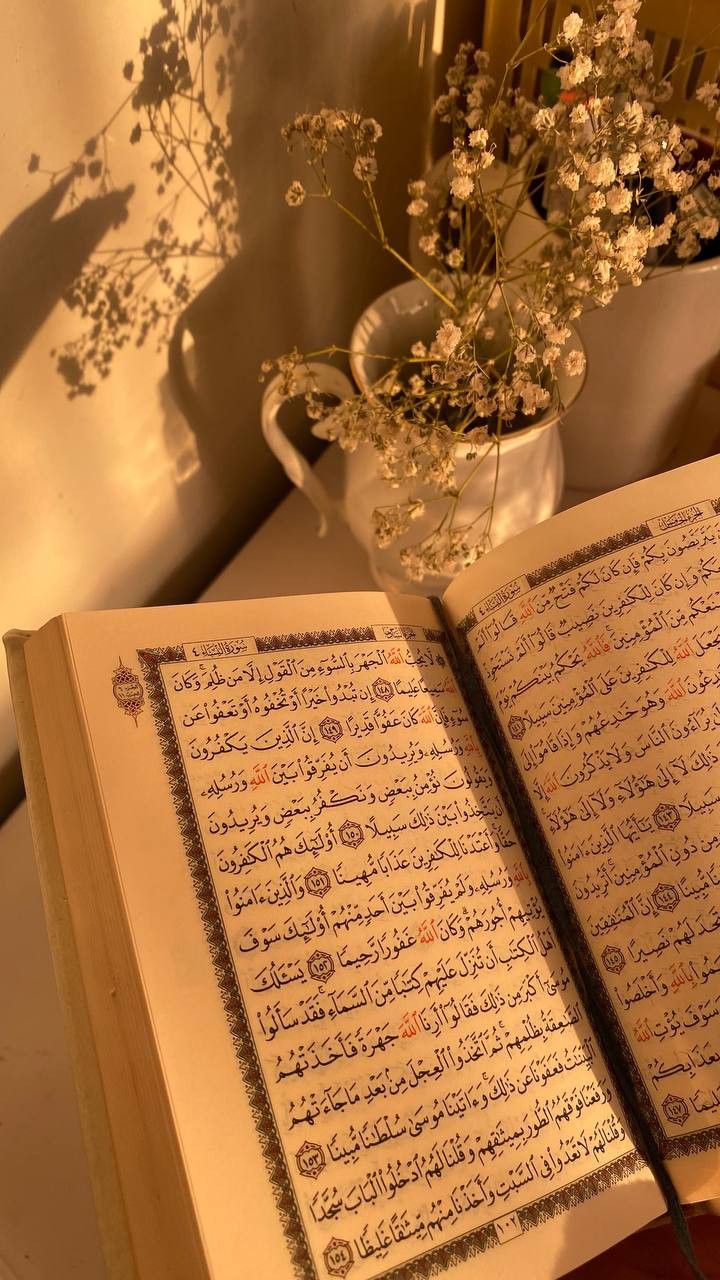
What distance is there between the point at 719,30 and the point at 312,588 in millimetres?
488

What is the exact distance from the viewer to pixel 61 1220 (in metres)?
0.57

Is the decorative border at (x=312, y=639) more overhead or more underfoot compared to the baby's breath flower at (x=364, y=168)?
more underfoot

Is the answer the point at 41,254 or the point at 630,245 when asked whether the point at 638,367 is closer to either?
the point at 630,245

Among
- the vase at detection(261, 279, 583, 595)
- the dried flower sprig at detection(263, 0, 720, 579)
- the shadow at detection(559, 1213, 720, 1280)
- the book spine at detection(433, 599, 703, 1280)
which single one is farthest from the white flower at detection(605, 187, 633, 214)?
the shadow at detection(559, 1213, 720, 1280)

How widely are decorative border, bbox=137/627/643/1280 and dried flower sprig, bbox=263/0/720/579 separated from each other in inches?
7.0

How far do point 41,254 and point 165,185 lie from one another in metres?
0.11

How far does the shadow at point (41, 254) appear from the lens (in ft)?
1.57

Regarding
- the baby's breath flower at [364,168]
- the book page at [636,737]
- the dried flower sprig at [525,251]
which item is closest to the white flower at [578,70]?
the dried flower sprig at [525,251]

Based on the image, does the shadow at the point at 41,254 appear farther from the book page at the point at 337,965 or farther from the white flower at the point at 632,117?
the white flower at the point at 632,117

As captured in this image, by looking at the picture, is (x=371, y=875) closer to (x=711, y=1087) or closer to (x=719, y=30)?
(x=711, y=1087)

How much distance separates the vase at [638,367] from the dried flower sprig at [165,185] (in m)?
0.20

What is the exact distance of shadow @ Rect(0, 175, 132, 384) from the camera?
48cm

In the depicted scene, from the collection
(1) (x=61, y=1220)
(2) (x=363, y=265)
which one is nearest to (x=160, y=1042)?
(1) (x=61, y=1220)


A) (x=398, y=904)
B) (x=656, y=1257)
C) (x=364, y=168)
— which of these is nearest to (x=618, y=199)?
(x=364, y=168)
